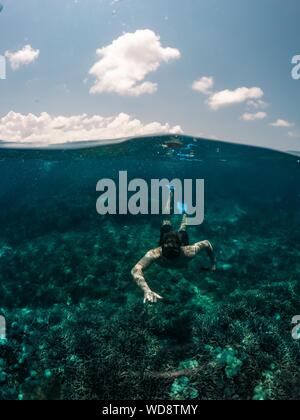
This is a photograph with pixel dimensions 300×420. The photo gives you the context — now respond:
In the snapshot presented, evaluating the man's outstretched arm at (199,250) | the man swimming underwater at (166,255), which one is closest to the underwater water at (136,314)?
the man's outstretched arm at (199,250)

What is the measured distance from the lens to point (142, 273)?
7.22 m

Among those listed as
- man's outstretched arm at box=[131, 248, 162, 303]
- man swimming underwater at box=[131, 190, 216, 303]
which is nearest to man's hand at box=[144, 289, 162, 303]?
man's outstretched arm at box=[131, 248, 162, 303]

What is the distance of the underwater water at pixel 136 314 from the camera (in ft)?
24.3

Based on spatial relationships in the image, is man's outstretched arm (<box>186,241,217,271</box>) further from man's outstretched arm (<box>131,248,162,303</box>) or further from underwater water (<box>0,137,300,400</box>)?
underwater water (<box>0,137,300,400</box>)

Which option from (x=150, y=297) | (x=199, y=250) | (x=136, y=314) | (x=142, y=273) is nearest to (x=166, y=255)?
(x=142, y=273)

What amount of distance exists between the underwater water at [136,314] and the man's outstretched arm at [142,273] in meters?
2.45

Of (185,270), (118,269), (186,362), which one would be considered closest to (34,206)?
(118,269)

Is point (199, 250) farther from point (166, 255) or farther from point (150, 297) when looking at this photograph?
point (150, 297)

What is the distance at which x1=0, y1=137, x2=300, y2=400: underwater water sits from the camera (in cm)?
742

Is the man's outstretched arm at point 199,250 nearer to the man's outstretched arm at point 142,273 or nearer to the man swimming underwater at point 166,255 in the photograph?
the man swimming underwater at point 166,255

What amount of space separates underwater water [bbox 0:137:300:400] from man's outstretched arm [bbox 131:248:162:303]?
2.45m

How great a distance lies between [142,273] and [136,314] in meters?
3.26
